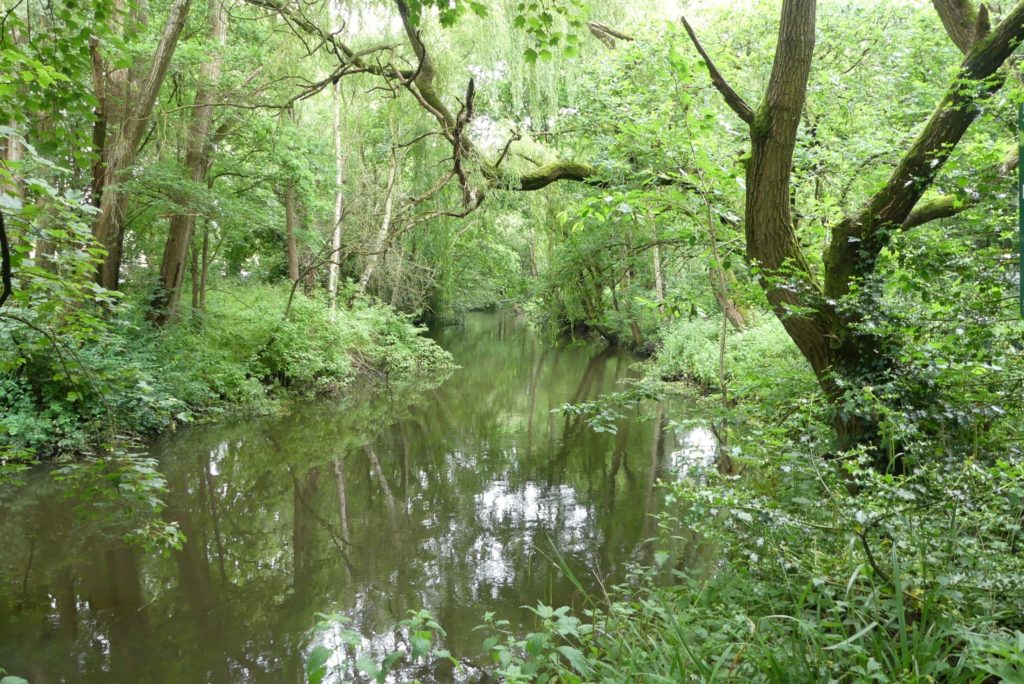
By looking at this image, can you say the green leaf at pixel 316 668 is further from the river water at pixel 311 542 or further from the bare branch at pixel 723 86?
the bare branch at pixel 723 86

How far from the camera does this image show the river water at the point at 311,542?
12.0ft

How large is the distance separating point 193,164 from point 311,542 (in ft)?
22.5

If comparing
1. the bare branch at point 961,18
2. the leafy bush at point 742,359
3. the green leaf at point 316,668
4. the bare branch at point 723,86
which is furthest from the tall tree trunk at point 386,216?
the green leaf at point 316,668

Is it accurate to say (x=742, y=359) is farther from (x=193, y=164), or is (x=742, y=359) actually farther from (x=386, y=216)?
(x=193, y=164)

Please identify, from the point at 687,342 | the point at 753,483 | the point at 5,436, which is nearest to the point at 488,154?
the point at 753,483

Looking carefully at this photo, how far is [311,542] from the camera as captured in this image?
5227 millimetres

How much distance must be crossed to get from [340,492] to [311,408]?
4.32 meters

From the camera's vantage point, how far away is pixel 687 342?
12648 mm

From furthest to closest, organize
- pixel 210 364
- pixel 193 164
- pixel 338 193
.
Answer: pixel 338 193 < pixel 193 164 < pixel 210 364

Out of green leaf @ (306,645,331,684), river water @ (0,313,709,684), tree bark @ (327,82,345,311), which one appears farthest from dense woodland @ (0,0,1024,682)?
river water @ (0,313,709,684)

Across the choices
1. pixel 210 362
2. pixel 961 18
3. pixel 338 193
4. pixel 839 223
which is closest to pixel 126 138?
pixel 210 362

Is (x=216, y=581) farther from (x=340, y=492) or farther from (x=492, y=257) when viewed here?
(x=492, y=257)

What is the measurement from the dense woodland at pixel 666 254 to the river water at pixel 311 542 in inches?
20.9

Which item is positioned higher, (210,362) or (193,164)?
(193,164)
